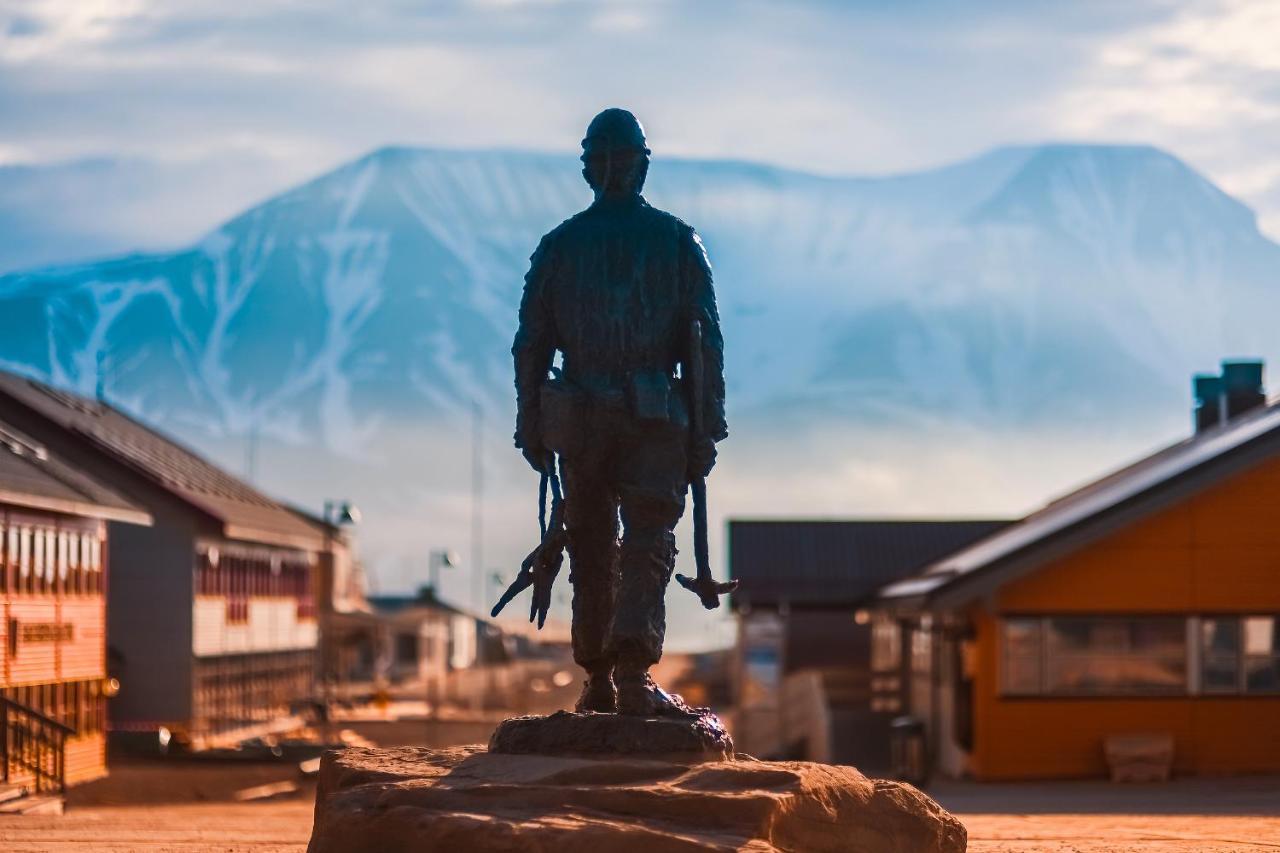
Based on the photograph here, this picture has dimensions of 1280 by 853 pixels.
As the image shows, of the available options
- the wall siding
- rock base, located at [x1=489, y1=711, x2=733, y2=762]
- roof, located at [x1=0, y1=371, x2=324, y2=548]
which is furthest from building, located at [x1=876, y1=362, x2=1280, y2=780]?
roof, located at [x1=0, y1=371, x2=324, y2=548]

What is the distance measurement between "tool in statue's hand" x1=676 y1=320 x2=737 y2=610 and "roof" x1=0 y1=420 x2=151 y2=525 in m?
22.0

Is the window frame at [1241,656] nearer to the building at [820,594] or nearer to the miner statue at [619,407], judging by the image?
the building at [820,594]

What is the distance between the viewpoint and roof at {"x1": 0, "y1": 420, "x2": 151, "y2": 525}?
34188 mm

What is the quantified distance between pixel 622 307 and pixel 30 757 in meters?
23.3

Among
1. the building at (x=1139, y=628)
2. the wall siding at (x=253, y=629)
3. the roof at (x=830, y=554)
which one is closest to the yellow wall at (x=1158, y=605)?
the building at (x=1139, y=628)

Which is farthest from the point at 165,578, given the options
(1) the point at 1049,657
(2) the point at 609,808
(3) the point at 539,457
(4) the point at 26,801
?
(2) the point at 609,808

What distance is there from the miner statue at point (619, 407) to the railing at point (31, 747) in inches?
750

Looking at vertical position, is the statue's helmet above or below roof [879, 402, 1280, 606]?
above

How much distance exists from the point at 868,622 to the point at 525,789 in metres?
39.1

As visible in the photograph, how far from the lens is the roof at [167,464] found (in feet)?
163

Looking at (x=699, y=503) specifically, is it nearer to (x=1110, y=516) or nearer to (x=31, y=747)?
(x=1110, y=516)

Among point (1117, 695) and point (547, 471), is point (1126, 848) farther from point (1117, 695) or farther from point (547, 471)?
point (1117, 695)

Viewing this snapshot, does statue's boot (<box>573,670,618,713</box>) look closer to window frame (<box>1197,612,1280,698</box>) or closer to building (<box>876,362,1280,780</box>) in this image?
building (<box>876,362,1280,780</box>)

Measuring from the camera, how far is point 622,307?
12.1 m
